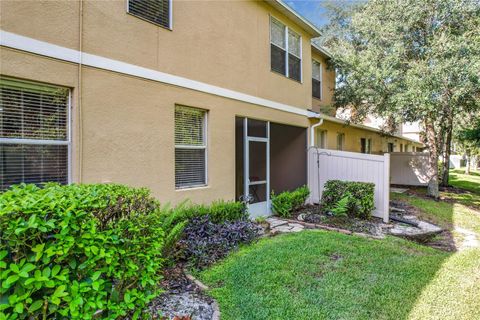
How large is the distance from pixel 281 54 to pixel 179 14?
170 inches

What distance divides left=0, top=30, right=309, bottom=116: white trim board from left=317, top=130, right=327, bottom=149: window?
20.0 feet

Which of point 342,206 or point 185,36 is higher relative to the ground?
point 185,36

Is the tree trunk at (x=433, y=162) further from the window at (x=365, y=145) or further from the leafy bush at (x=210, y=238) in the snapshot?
the leafy bush at (x=210, y=238)

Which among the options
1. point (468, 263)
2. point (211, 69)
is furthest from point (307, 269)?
point (211, 69)

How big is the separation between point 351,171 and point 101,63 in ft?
26.1

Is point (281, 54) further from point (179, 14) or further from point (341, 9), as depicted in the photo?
point (341, 9)

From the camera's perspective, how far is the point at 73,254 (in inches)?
93.3

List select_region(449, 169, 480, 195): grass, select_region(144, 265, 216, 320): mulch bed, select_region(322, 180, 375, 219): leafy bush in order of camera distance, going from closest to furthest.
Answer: select_region(144, 265, 216, 320): mulch bed < select_region(322, 180, 375, 219): leafy bush < select_region(449, 169, 480, 195): grass

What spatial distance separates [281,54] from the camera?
382 inches

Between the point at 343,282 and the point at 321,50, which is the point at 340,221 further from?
the point at 321,50

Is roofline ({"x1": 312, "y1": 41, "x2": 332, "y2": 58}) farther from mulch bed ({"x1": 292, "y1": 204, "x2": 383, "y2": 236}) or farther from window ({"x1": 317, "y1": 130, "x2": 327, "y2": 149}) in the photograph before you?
mulch bed ({"x1": 292, "y1": 204, "x2": 383, "y2": 236})

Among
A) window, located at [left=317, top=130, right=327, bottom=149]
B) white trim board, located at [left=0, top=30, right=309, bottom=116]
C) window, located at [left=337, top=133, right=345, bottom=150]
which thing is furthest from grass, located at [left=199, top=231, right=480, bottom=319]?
window, located at [left=337, top=133, right=345, bottom=150]

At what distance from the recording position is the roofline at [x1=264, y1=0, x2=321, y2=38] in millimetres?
8928

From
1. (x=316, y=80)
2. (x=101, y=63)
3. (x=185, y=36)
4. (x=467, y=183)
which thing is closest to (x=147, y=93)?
(x=101, y=63)
